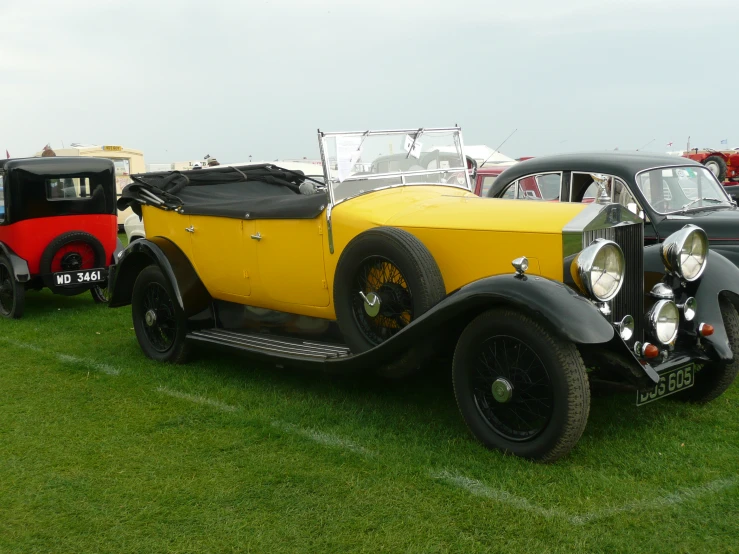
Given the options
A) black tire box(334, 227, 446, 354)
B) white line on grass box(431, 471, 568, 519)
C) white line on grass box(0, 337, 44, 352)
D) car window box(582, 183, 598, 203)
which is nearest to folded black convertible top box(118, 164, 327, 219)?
black tire box(334, 227, 446, 354)

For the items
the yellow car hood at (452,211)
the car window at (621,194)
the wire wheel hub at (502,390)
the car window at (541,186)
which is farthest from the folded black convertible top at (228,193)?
the car window at (621,194)

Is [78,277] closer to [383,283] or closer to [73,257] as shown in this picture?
[73,257]

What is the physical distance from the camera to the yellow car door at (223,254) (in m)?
5.52

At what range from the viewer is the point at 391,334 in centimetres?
452

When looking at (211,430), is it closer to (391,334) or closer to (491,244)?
(391,334)

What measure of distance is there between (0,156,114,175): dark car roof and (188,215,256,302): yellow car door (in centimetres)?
346

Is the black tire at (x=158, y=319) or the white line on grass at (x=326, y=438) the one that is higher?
the black tire at (x=158, y=319)

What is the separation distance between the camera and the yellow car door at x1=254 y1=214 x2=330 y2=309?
4996 mm

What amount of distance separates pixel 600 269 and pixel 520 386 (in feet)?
2.36

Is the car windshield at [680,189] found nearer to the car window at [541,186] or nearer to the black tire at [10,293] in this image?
the car window at [541,186]

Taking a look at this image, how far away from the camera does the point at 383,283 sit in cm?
445

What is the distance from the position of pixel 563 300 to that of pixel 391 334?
124cm

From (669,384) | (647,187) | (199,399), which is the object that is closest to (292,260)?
(199,399)

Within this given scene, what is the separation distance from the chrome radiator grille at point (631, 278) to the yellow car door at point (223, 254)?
2.54 metres
